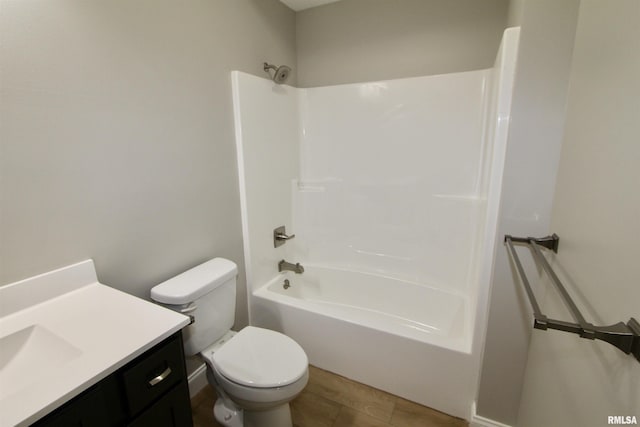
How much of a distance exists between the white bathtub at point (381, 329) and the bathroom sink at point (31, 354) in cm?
116

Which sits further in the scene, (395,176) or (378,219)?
(378,219)

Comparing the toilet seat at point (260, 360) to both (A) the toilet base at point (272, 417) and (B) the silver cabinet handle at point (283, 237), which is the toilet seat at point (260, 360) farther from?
(B) the silver cabinet handle at point (283, 237)

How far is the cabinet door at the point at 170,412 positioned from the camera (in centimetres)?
87

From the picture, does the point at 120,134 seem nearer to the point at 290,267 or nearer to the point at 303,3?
the point at 290,267

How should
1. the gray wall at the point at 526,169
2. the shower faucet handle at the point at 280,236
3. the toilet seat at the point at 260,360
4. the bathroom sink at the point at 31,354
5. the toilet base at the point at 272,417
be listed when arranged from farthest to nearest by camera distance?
1. the shower faucet handle at the point at 280,236
2. the toilet base at the point at 272,417
3. the toilet seat at the point at 260,360
4. the gray wall at the point at 526,169
5. the bathroom sink at the point at 31,354

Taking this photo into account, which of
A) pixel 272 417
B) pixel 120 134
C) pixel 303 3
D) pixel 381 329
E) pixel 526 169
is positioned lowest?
pixel 272 417

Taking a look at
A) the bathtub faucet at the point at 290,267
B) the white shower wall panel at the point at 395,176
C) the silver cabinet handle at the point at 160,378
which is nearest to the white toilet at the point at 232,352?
the silver cabinet handle at the point at 160,378

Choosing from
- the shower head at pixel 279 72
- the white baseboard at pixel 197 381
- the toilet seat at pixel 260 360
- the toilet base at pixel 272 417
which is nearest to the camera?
the toilet seat at pixel 260 360

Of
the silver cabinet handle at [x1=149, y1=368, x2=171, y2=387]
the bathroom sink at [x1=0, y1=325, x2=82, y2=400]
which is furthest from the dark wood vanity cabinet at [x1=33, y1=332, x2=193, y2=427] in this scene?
the bathroom sink at [x1=0, y1=325, x2=82, y2=400]

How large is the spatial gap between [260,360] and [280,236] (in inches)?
39.4

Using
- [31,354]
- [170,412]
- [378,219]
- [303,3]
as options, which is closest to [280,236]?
[378,219]

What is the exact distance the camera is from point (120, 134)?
117cm

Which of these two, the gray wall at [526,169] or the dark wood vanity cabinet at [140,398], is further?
the gray wall at [526,169]

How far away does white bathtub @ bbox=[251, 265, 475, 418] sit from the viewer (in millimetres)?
1523
